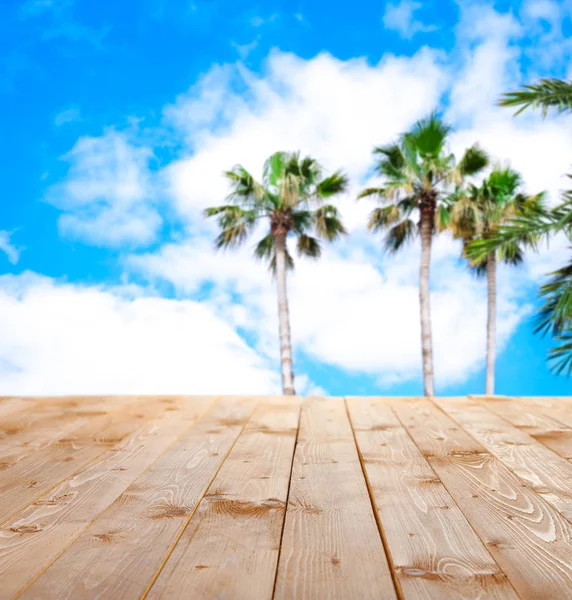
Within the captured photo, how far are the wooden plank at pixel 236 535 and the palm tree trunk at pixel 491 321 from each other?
1283 centimetres

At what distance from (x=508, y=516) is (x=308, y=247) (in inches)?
450

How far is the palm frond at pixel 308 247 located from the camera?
41.1 ft

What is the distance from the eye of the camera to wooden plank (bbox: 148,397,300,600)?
0.96 meters

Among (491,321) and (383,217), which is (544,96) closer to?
(383,217)

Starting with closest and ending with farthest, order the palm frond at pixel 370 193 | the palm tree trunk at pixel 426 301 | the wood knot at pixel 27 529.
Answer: the wood knot at pixel 27 529, the palm tree trunk at pixel 426 301, the palm frond at pixel 370 193

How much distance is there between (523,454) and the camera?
1.92m

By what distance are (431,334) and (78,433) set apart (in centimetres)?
1061

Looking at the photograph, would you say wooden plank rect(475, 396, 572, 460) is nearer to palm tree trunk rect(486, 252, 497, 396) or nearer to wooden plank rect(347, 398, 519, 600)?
wooden plank rect(347, 398, 519, 600)

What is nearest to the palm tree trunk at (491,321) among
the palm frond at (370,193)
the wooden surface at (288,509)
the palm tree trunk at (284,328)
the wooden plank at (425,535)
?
the palm frond at (370,193)

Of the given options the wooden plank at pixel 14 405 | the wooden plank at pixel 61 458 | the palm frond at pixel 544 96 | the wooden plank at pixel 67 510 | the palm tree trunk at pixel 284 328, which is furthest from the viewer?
the palm tree trunk at pixel 284 328

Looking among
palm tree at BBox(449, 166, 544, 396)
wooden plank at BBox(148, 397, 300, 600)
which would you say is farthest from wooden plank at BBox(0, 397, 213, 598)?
palm tree at BBox(449, 166, 544, 396)

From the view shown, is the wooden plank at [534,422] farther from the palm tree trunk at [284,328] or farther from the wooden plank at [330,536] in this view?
the palm tree trunk at [284,328]

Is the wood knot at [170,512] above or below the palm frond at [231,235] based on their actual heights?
below

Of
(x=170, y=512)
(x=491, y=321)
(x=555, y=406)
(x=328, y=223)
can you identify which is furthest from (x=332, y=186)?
(x=170, y=512)
